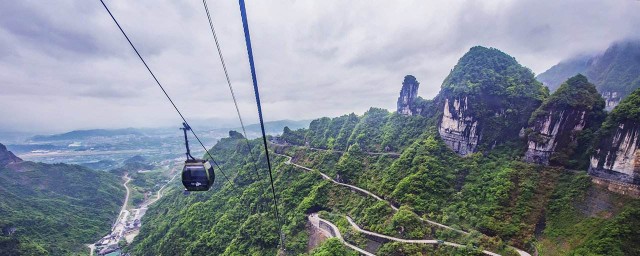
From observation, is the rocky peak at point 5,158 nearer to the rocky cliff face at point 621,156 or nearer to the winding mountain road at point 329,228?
the winding mountain road at point 329,228

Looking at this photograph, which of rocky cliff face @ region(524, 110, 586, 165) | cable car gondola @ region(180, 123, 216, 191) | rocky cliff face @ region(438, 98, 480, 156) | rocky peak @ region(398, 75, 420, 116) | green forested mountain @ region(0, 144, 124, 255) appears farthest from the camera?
rocky peak @ region(398, 75, 420, 116)

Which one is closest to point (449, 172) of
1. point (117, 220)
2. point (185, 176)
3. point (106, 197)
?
point (185, 176)

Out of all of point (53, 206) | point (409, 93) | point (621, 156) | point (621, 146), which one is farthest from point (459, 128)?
point (53, 206)

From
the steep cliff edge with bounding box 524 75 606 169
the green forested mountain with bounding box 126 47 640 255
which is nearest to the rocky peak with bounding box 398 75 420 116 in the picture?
the green forested mountain with bounding box 126 47 640 255

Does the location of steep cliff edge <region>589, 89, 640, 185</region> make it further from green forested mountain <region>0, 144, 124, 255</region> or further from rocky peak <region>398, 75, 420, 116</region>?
green forested mountain <region>0, 144, 124, 255</region>

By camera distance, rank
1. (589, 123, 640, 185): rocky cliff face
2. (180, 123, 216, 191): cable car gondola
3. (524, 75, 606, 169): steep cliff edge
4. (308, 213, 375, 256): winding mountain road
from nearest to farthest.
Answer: (180, 123, 216, 191): cable car gondola → (589, 123, 640, 185): rocky cliff face → (308, 213, 375, 256): winding mountain road → (524, 75, 606, 169): steep cliff edge

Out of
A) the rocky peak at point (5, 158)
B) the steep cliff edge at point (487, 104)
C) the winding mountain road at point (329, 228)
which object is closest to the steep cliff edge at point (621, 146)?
the steep cliff edge at point (487, 104)

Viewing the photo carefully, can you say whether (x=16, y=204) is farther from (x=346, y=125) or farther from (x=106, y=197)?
(x=346, y=125)
